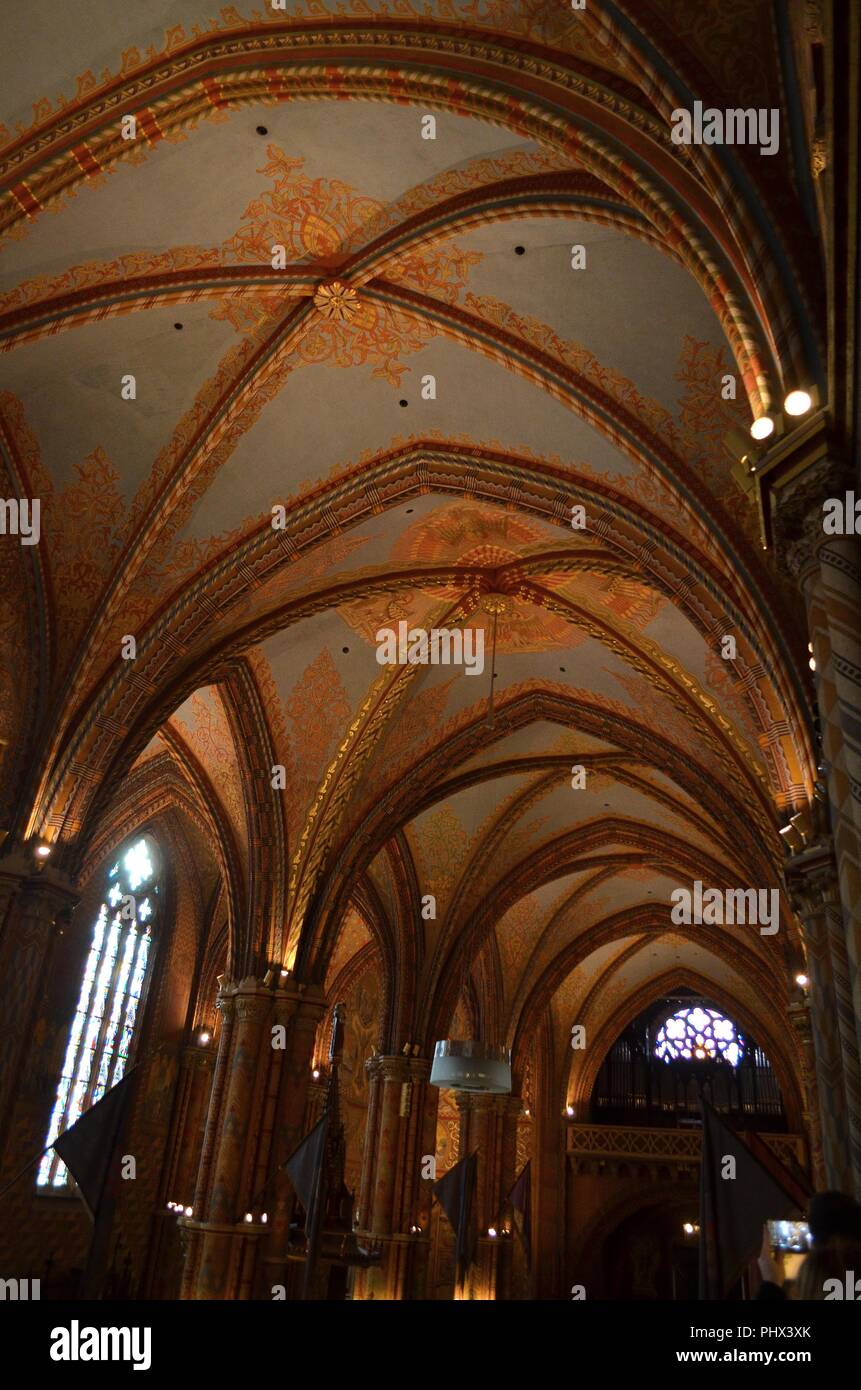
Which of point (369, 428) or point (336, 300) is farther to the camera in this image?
point (369, 428)

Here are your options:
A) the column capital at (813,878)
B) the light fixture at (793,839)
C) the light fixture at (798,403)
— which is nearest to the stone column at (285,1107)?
the light fixture at (793,839)

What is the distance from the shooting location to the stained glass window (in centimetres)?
2767

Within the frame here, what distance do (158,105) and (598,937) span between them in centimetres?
1913

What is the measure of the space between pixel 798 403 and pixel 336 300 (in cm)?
525

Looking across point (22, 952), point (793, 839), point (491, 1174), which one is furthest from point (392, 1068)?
point (793, 839)

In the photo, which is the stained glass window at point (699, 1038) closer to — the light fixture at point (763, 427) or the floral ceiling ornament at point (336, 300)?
the floral ceiling ornament at point (336, 300)

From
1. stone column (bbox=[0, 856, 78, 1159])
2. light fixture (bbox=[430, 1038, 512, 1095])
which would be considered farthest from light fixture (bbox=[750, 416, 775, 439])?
stone column (bbox=[0, 856, 78, 1159])

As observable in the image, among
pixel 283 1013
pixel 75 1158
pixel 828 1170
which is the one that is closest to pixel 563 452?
pixel 828 1170

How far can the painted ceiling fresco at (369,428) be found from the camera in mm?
6633

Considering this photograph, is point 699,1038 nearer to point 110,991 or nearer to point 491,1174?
point 491,1174

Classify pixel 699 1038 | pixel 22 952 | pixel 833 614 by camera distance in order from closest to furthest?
pixel 833 614 < pixel 22 952 < pixel 699 1038

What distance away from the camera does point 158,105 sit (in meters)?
6.90

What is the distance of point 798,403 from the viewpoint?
4953mm

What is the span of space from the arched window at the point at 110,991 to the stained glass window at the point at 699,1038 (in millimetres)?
15115
